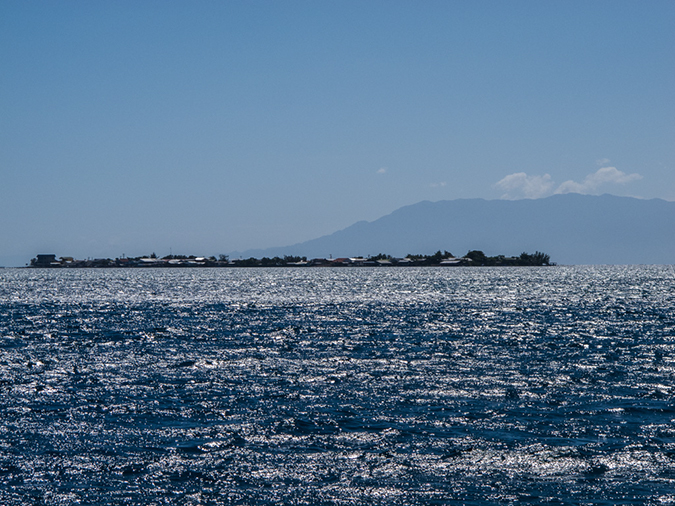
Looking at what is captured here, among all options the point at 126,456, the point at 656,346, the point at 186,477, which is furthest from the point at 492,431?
the point at 656,346

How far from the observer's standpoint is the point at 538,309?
94312 millimetres

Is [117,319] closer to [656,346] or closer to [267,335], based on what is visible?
[267,335]

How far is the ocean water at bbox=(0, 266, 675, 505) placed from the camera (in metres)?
21.1

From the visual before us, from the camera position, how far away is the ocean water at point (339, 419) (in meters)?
21.1

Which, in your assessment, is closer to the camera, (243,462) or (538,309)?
(243,462)

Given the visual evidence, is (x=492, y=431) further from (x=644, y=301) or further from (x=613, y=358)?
(x=644, y=301)

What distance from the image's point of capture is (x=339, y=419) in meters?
29.0

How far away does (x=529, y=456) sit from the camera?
77.7ft

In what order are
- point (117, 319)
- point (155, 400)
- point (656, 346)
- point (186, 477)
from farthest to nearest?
point (117, 319) → point (656, 346) → point (155, 400) → point (186, 477)

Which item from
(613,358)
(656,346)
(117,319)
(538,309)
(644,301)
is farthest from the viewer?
(644,301)

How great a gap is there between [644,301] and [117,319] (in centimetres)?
8162

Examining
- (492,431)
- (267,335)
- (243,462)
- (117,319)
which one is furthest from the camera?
(117,319)

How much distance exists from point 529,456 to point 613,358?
1015 inches

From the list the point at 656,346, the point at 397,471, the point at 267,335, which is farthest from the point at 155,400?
the point at 656,346
